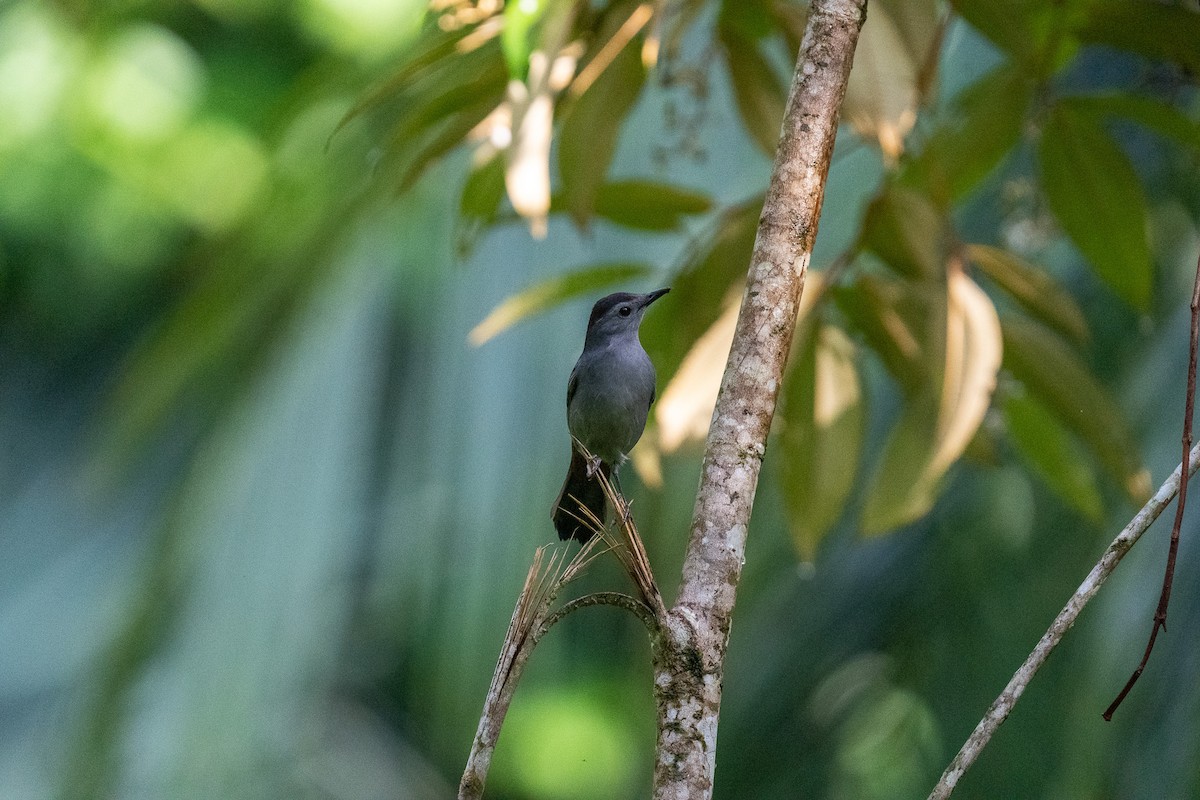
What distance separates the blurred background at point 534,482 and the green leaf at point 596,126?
0.6 inches

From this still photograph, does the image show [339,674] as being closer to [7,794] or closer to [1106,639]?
[7,794]

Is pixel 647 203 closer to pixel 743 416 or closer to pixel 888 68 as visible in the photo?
pixel 888 68

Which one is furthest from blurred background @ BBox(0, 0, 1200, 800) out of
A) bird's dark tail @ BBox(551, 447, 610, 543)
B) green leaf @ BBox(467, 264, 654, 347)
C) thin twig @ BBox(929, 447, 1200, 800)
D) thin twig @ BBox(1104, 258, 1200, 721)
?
thin twig @ BBox(929, 447, 1200, 800)

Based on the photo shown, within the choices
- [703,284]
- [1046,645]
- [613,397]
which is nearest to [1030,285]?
[703,284]

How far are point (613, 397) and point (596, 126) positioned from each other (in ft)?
2.08

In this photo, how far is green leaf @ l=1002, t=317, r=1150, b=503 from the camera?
92.5 inches

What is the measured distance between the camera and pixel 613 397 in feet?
5.96

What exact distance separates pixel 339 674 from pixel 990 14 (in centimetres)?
231

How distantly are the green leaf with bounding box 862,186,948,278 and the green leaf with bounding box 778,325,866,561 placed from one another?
0.24 meters

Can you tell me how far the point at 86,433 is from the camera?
4578 mm

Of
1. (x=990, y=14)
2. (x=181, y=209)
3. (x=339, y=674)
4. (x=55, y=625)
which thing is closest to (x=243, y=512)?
(x=339, y=674)

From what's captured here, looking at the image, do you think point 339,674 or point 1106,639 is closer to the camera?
point 1106,639

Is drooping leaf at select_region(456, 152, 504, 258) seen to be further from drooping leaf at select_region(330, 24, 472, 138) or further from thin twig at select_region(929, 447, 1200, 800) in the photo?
thin twig at select_region(929, 447, 1200, 800)

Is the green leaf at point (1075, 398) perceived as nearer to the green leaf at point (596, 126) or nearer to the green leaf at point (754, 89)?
the green leaf at point (754, 89)
